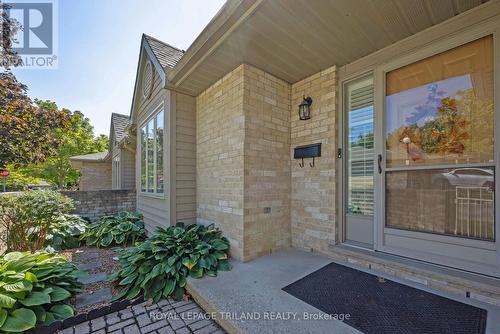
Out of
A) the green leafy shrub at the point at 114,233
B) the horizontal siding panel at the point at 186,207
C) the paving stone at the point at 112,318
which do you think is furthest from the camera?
the green leafy shrub at the point at 114,233

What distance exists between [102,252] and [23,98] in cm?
493

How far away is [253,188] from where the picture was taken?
313cm

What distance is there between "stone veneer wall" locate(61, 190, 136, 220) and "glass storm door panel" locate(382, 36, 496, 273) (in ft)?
Result: 24.9

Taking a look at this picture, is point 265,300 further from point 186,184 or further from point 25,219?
point 25,219

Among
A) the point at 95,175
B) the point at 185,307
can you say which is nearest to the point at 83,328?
the point at 185,307

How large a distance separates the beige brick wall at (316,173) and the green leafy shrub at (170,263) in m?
1.28

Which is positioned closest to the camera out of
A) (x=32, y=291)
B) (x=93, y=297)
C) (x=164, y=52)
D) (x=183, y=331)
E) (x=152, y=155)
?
(x=183, y=331)

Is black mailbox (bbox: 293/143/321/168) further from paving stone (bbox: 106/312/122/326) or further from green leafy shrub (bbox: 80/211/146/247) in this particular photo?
green leafy shrub (bbox: 80/211/146/247)

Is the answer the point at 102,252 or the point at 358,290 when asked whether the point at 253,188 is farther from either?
the point at 102,252

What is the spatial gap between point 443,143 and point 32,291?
451 cm

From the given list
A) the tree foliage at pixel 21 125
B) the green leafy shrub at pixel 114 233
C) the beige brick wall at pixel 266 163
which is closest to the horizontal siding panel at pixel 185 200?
the beige brick wall at pixel 266 163

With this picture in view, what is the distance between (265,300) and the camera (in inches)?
80.9

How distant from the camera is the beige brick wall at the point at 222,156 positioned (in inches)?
122

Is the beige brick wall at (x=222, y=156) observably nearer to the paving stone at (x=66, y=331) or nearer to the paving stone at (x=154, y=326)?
the paving stone at (x=154, y=326)
